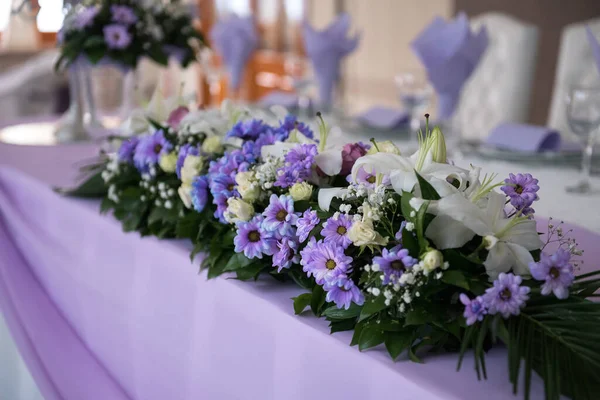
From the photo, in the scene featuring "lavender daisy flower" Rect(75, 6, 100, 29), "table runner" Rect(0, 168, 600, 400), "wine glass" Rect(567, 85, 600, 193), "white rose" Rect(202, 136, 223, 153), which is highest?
"lavender daisy flower" Rect(75, 6, 100, 29)

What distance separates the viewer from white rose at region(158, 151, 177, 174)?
3.74 ft

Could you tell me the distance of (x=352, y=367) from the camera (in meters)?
0.72

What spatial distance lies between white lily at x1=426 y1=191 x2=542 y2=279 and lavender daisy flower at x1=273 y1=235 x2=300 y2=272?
195 mm

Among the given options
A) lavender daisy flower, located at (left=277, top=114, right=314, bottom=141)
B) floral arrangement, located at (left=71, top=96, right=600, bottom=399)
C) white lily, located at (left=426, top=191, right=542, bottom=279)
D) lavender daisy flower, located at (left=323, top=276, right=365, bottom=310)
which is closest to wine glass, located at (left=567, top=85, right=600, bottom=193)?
floral arrangement, located at (left=71, top=96, right=600, bottom=399)

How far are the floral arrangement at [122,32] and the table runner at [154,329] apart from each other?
401mm

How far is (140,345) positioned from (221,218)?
0.33 m

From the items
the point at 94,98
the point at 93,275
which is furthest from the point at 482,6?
the point at 93,275

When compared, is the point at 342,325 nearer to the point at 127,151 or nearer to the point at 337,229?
the point at 337,229

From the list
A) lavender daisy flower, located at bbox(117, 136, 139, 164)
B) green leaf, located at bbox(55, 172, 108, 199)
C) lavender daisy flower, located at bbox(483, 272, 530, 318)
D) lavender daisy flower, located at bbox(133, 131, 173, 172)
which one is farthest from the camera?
green leaf, located at bbox(55, 172, 108, 199)

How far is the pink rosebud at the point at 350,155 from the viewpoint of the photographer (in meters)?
0.95

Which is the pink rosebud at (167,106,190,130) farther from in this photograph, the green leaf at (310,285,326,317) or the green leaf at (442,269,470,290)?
the green leaf at (442,269,470,290)

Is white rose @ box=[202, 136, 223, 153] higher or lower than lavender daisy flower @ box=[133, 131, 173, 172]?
higher

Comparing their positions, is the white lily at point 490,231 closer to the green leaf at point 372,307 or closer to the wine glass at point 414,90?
the green leaf at point 372,307

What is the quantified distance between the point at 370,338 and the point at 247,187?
29 centimetres
